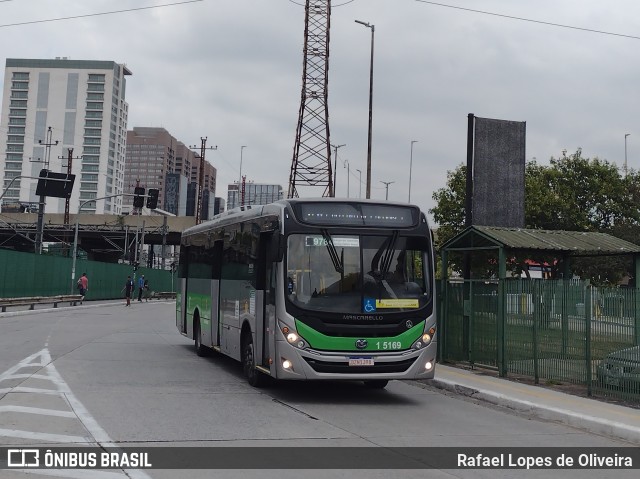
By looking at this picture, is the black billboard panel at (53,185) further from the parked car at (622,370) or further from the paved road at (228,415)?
the parked car at (622,370)

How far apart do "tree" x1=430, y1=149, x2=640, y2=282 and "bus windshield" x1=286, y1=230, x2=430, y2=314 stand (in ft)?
111

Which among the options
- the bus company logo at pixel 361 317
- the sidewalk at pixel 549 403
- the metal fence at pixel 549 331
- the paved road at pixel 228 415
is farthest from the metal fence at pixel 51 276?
the bus company logo at pixel 361 317

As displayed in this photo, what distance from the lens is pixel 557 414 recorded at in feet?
34.9

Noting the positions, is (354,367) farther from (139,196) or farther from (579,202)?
(579,202)

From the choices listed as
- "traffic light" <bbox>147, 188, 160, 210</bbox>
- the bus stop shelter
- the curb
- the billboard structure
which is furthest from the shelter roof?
"traffic light" <bbox>147, 188, 160, 210</bbox>

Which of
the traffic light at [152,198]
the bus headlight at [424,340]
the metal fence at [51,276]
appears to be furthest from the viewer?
the traffic light at [152,198]

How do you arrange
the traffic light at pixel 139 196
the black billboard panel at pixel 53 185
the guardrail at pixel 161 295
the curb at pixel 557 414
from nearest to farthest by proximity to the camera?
the curb at pixel 557 414
the black billboard panel at pixel 53 185
the traffic light at pixel 139 196
the guardrail at pixel 161 295

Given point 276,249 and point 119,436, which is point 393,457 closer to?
point 119,436

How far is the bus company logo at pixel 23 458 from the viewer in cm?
694

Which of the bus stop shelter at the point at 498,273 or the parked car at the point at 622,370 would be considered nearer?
the parked car at the point at 622,370

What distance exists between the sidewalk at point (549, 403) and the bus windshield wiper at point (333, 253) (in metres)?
3.45

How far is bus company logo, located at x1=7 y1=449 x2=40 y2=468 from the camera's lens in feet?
22.8

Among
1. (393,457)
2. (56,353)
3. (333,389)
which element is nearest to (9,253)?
(56,353)

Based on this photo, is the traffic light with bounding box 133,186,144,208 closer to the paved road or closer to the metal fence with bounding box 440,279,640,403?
the paved road
